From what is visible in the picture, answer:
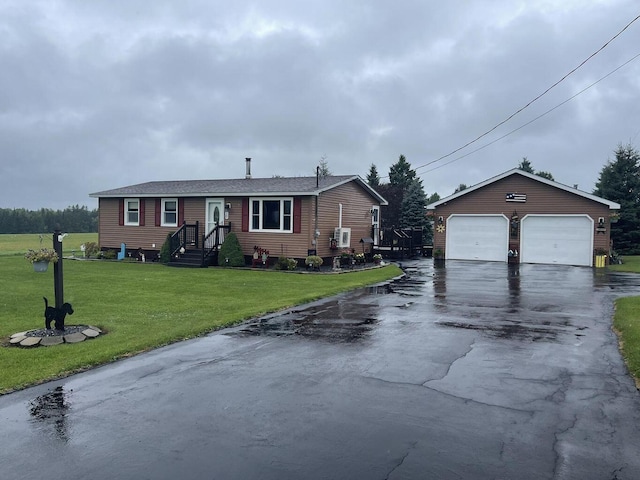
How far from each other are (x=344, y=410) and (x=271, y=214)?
60.4ft

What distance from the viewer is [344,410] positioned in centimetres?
519

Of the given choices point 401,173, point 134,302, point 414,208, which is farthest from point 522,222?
point 401,173

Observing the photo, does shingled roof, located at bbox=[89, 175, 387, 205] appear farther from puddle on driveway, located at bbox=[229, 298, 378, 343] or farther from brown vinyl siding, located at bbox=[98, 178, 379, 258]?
puddle on driveway, located at bbox=[229, 298, 378, 343]

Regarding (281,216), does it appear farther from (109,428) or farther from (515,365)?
(109,428)

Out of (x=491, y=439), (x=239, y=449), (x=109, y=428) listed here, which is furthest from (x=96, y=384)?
(x=491, y=439)

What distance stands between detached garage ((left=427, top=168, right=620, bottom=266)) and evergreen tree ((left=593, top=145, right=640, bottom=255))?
29.4 ft

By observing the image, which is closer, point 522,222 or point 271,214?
point 271,214

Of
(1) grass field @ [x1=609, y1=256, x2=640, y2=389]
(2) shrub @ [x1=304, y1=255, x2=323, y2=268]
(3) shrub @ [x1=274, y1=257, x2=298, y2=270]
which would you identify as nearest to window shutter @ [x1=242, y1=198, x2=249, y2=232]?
(3) shrub @ [x1=274, y1=257, x2=298, y2=270]

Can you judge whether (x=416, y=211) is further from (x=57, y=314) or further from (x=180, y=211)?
(x=57, y=314)

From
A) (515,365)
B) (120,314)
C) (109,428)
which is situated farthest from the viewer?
(120,314)

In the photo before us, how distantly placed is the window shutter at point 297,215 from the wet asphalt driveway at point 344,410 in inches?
517

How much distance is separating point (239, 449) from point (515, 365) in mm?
4202

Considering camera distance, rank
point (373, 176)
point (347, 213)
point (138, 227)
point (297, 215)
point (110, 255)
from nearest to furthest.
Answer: point (297, 215), point (347, 213), point (138, 227), point (110, 255), point (373, 176)

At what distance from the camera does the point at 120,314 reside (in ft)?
35.2
